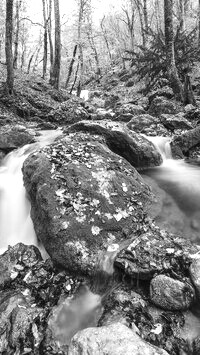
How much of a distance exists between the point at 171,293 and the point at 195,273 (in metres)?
0.42

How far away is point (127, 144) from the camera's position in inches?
302

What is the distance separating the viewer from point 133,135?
Result: 8.00 meters

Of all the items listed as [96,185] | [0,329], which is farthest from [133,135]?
[0,329]

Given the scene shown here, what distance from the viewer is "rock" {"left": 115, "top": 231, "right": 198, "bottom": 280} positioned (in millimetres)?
3785

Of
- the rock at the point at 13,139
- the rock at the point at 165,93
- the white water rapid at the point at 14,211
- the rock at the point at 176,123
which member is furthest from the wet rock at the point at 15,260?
the rock at the point at 165,93

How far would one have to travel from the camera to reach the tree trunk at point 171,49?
1184cm

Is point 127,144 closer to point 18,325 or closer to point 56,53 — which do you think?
point 18,325

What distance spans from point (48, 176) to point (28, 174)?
0.78 metres

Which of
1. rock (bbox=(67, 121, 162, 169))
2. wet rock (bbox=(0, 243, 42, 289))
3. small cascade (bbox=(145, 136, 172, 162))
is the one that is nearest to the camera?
wet rock (bbox=(0, 243, 42, 289))

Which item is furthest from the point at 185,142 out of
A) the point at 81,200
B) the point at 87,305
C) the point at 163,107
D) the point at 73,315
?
the point at 73,315

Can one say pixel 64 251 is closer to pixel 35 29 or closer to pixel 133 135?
pixel 133 135

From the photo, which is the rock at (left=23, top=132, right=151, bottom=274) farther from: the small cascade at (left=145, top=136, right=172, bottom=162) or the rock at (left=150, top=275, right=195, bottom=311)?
the small cascade at (left=145, top=136, right=172, bottom=162)

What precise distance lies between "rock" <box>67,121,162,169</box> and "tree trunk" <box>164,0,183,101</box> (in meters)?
5.86

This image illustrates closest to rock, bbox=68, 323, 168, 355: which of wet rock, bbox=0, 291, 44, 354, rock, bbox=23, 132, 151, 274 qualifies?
wet rock, bbox=0, 291, 44, 354
